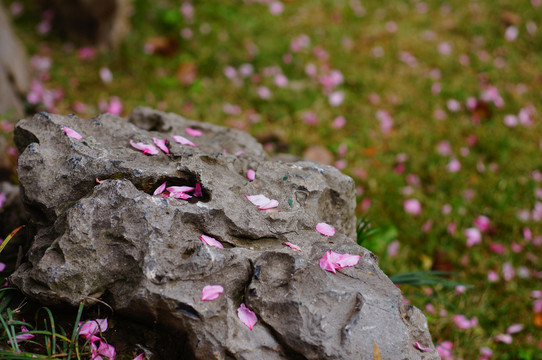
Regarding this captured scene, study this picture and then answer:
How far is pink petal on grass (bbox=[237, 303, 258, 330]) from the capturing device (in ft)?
5.27

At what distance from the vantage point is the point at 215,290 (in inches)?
62.7

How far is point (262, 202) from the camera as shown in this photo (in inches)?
75.7

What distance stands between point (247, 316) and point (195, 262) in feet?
0.89

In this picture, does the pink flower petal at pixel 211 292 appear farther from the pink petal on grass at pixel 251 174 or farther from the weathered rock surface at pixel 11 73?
the weathered rock surface at pixel 11 73

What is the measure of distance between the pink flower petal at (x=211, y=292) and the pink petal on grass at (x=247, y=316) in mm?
105

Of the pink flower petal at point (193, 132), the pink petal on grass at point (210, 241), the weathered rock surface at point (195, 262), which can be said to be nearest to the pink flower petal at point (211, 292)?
the weathered rock surface at point (195, 262)

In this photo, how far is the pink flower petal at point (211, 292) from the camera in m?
1.57

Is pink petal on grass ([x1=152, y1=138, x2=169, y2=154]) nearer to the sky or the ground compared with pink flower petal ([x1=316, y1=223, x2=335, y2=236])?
nearer to the sky

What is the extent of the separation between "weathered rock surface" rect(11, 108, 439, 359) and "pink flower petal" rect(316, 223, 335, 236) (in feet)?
0.09

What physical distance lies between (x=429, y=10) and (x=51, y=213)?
5.35 m

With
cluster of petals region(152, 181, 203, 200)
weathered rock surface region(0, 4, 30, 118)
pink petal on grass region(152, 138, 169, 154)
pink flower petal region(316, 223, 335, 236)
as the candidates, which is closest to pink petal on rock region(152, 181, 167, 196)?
cluster of petals region(152, 181, 203, 200)

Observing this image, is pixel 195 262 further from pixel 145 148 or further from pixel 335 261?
pixel 145 148

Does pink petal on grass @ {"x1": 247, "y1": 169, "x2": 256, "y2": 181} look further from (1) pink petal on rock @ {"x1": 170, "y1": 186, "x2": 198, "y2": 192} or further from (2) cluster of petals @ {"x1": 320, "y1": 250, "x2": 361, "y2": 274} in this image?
(2) cluster of petals @ {"x1": 320, "y1": 250, "x2": 361, "y2": 274}

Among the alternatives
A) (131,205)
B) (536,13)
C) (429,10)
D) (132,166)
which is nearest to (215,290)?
(131,205)
